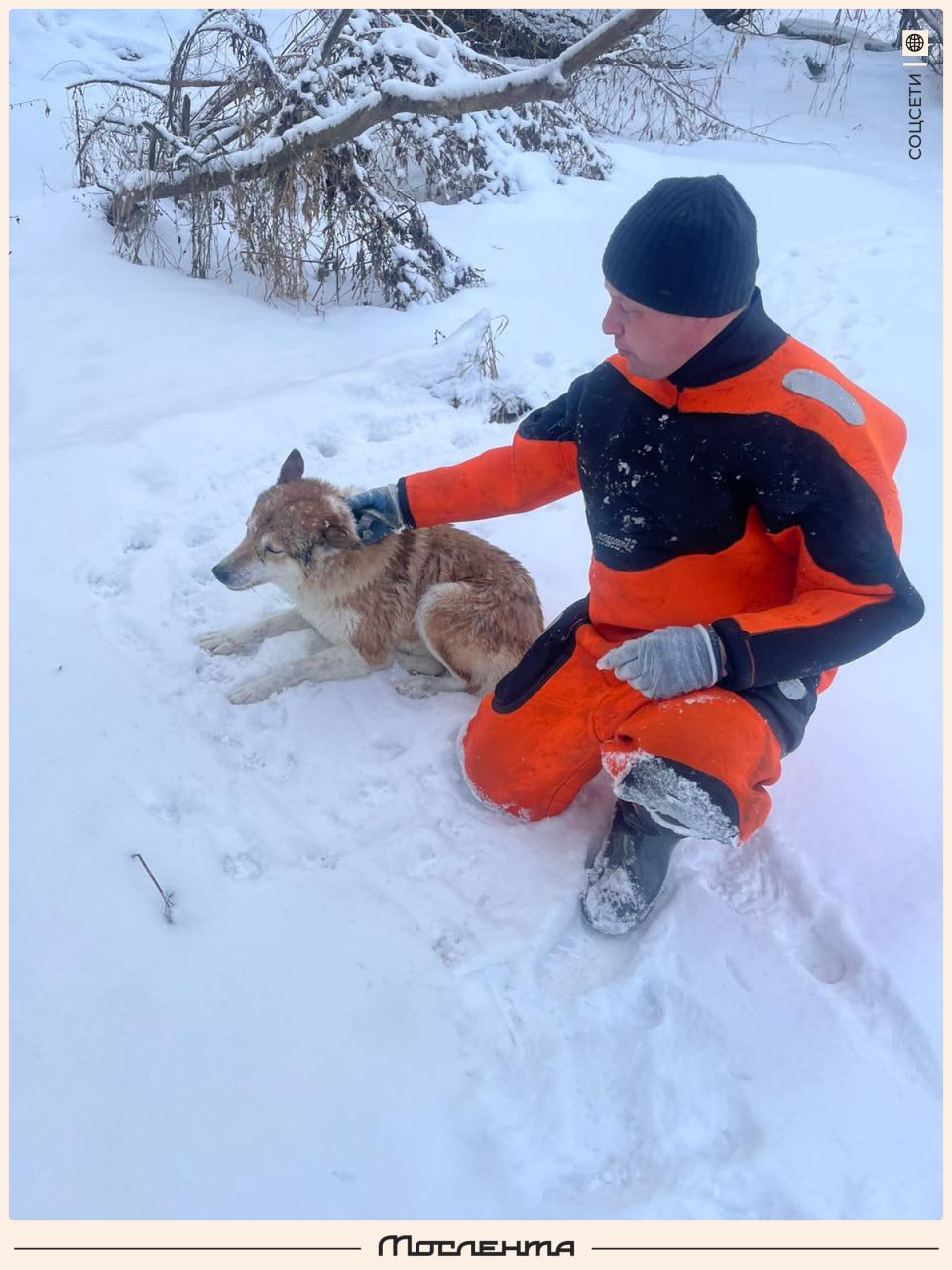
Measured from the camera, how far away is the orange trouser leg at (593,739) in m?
2.35

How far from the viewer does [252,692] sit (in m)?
3.35

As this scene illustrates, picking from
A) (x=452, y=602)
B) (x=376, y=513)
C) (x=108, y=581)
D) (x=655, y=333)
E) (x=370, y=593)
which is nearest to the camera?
(x=655, y=333)

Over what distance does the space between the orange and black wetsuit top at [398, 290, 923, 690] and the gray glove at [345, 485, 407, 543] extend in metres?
0.81

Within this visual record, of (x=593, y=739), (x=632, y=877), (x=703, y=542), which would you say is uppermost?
(x=703, y=542)

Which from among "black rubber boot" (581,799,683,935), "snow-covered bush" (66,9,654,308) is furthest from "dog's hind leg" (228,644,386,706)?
"snow-covered bush" (66,9,654,308)

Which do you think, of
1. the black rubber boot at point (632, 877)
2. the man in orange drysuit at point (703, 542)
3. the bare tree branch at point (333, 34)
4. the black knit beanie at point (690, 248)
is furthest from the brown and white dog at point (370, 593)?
the bare tree branch at point (333, 34)

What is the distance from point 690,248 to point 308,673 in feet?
7.33

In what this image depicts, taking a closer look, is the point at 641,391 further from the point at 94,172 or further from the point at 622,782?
the point at 94,172

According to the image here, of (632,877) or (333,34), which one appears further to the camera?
(333,34)

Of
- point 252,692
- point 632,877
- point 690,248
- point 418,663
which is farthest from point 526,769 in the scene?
point 690,248

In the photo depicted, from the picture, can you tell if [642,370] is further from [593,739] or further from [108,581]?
[108,581]

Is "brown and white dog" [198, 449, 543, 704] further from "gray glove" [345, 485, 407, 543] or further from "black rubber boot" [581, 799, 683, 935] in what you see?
"black rubber boot" [581, 799, 683, 935]

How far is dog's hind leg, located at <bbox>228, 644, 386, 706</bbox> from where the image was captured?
3.35 metres
